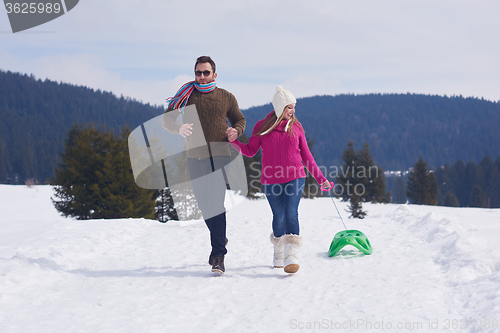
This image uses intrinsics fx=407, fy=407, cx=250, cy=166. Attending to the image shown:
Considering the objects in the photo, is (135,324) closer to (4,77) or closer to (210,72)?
(210,72)

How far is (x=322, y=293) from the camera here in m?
3.79

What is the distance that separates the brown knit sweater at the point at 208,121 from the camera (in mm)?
4578

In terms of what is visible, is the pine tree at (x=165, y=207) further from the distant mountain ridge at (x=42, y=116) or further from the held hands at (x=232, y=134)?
the distant mountain ridge at (x=42, y=116)

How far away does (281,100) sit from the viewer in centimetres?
451

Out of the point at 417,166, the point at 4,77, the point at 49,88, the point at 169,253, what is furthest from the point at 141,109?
the point at 169,253

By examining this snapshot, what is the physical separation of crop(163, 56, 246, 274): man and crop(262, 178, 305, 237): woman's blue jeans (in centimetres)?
57

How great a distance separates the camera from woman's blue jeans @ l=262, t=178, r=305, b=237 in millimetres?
4555

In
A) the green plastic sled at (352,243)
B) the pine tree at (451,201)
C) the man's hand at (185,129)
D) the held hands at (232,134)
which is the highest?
the man's hand at (185,129)

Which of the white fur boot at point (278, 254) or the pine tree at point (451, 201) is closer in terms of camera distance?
the white fur boot at point (278, 254)

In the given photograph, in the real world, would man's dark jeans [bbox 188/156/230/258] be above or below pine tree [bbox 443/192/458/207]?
above

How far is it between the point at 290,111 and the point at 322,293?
1.97m

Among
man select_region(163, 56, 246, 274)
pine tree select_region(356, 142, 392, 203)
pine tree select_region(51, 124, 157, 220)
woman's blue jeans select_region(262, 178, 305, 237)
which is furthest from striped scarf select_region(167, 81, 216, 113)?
pine tree select_region(356, 142, 392, 203)

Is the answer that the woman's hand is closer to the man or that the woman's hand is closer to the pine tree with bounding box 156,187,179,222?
the man

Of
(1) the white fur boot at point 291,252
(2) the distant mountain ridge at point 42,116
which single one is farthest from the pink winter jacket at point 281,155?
(2) the distant mountain ridge at point 42,116
